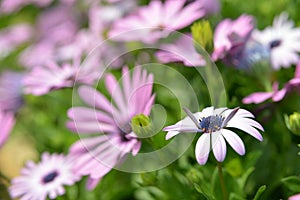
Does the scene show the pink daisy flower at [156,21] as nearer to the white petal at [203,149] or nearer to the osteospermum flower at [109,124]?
the osteospermum flower at [109,124]

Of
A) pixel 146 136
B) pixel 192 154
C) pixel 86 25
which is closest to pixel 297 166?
pixel 192 154

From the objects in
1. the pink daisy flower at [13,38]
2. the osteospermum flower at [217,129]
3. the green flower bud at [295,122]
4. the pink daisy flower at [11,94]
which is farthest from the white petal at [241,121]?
the pink daisy flower at [13,38]

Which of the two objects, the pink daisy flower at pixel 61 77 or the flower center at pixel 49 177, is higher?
the pink daisy flower at pixel 61 77

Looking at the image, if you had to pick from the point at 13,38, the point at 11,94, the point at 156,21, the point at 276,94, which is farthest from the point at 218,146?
the point at 13,38

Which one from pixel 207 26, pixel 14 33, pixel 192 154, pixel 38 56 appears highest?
pixel 207 26

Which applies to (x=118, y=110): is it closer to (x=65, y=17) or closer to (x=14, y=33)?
(x=65, y=17)

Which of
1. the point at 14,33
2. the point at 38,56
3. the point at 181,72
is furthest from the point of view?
the point at 14,33
